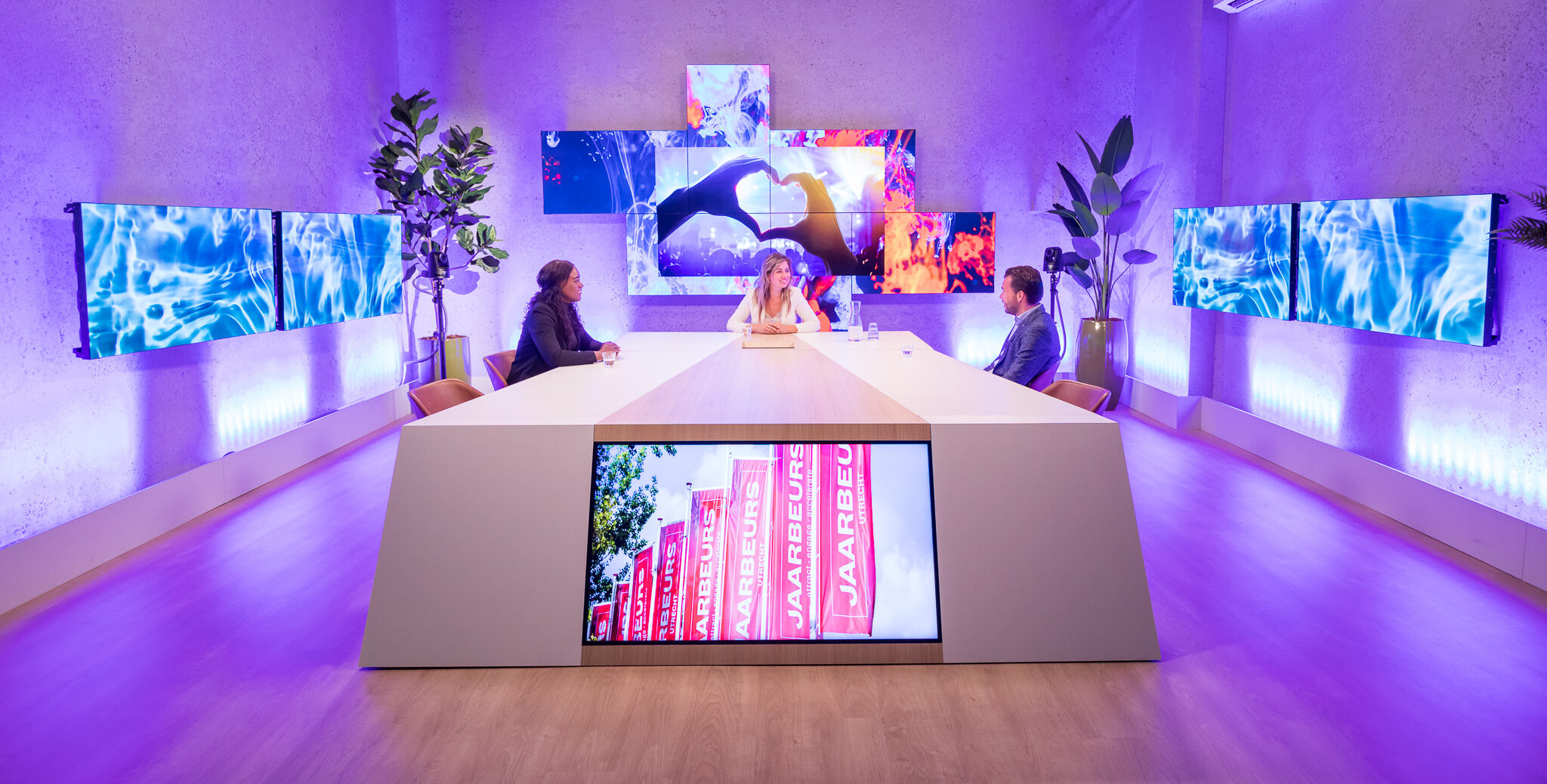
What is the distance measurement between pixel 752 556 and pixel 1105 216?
17.0ft

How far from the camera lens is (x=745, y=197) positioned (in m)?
7.01

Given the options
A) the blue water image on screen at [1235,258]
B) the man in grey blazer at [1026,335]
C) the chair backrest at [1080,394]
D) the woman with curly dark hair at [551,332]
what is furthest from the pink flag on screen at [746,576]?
the blue water image on screen at [1235,258]

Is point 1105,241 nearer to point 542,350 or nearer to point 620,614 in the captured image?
point 542,350

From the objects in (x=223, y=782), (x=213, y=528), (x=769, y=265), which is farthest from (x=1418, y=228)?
(x=213, y=528)

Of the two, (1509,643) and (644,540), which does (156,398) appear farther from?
(1509,643)

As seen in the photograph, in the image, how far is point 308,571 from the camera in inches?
134

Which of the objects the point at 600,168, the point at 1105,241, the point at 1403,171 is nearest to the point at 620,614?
the point at 1403,171

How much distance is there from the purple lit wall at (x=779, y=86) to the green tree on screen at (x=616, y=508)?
4903 mm

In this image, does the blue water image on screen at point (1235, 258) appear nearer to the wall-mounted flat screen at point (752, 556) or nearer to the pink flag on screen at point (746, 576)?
the wall-mounted flat screen at point (752, 556)

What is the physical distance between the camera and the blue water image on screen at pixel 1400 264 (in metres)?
3.61

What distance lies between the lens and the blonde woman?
16.9 feet

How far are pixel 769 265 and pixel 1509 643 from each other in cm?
366

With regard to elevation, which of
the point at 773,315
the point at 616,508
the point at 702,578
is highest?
the point at 773,315

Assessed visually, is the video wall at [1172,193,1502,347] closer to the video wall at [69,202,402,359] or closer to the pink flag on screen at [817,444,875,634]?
the pink flag on screen at [817,444,875,634]
